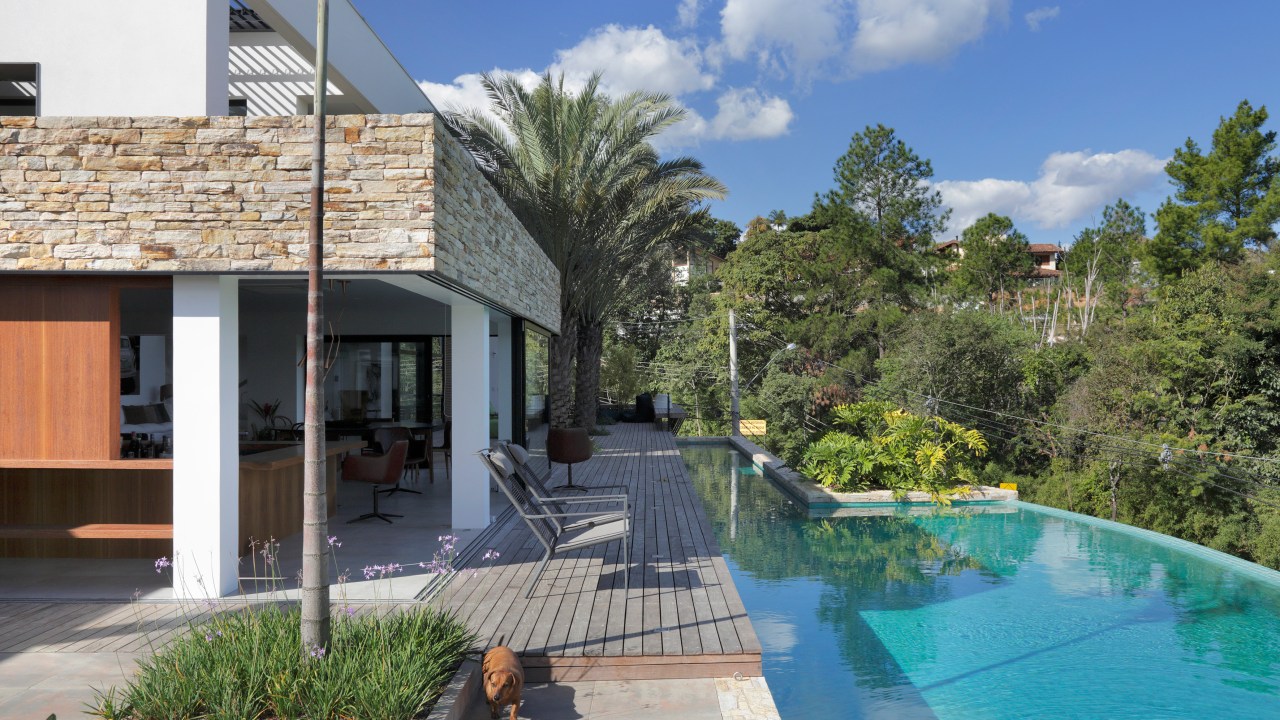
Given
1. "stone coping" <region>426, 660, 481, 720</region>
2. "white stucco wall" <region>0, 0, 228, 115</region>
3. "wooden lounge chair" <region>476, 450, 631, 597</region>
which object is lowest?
"stone coping" <region>426, 660, 481, 720</region>

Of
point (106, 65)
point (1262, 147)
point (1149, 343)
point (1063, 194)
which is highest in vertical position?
point (1063, 194)

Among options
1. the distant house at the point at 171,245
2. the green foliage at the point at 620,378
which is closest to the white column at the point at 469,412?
the distant house at the point at 171,245

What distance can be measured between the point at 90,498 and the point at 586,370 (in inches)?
542

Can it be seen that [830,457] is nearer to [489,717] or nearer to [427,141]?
[427,141]

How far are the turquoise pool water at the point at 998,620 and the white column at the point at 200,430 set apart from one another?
3.91 m

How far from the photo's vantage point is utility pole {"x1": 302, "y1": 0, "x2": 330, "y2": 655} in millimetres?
3363

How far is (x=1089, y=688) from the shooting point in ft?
18.1

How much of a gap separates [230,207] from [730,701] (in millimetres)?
4410

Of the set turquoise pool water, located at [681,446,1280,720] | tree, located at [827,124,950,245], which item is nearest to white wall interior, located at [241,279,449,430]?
turquoise pool water, located at [681,446,1280,720]

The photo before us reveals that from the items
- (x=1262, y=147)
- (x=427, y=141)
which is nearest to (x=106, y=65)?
(x=427, y=141)

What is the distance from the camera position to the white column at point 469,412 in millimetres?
7742

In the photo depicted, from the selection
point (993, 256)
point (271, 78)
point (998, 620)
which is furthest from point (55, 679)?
point (993, 256)

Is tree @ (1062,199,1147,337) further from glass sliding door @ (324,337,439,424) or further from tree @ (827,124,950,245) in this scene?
glass sliding door @ (324,337,439,424)

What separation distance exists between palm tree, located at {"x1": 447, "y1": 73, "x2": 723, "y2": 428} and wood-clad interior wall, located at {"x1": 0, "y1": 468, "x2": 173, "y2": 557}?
888cm
